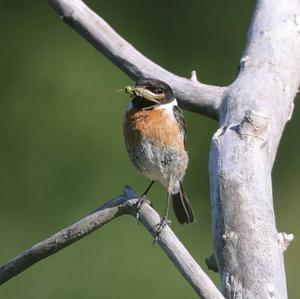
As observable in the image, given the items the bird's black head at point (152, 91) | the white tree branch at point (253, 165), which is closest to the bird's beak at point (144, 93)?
the bird's black head at point (152, 91)

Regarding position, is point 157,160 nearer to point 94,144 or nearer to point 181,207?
point 181,207

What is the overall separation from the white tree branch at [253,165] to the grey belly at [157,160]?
456 millimetres

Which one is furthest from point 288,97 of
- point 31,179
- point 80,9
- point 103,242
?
point 31,179

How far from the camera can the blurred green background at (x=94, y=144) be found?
4922mm

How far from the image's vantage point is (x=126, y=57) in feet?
11.5

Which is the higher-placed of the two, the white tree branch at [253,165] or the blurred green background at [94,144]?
the blurred green background at [94,144]

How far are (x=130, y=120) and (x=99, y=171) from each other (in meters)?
1.64

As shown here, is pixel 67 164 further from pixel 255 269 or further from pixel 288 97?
pixel 255 269

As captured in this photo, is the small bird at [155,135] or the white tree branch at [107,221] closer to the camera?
the white tree branch at [107,221]

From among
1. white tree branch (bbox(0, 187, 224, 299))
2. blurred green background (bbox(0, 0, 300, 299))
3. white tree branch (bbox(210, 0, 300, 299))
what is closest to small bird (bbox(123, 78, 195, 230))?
white tree branch (bbox(210, 0, 300, 299))

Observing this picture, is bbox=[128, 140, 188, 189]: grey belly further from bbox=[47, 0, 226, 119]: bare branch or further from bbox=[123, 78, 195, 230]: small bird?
bbox=[47, 0, 226, 119]: bare branch

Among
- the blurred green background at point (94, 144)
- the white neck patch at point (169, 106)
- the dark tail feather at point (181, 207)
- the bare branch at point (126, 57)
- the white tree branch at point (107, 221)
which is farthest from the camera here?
the blurred green background at point (94, 144)

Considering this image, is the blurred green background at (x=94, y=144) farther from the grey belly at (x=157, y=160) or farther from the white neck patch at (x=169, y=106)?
the white neck patch at (x=169, y=106)

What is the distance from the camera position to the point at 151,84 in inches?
137
